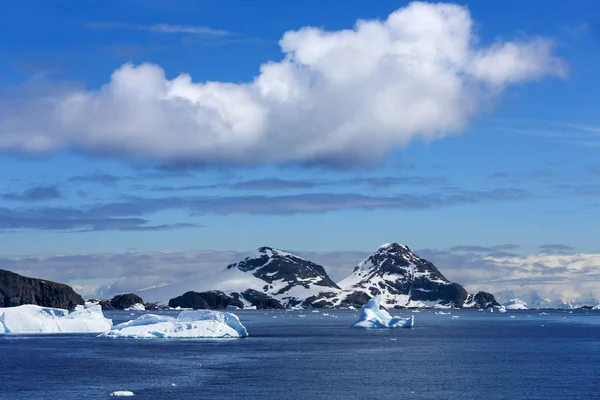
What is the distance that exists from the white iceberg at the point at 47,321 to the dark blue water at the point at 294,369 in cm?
1614

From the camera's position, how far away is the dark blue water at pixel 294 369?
64.3m

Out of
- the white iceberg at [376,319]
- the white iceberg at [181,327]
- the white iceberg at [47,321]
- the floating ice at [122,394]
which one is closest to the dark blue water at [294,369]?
the floating ice at [122,394]

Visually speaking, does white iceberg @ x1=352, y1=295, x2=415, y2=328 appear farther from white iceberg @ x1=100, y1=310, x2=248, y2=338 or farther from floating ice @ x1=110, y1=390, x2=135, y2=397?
floating ice @ x1=110, y1=390, x2=135, y2=397

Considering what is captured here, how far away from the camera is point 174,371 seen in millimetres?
78062

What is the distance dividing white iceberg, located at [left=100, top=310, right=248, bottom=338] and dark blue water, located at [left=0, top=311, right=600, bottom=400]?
9.21ft

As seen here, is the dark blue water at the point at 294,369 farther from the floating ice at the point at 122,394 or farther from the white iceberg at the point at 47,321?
the white iceberg at the point at 47,321

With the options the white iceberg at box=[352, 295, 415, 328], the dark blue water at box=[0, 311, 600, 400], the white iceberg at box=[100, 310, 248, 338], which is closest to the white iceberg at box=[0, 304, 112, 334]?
the dark blue water at box=[0, 311, 600, 400]

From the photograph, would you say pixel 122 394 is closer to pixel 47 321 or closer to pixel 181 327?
pixel 181 327

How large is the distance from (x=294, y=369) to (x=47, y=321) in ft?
247

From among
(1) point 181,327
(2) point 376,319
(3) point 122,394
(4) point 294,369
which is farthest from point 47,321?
(3) point 122,394

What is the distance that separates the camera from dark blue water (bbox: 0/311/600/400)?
64312 millimetres

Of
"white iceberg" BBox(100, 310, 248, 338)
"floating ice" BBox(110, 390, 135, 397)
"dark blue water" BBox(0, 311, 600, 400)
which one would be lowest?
"floating ice" BBox(110, 390, 135, 397)

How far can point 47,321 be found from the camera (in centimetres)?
14338

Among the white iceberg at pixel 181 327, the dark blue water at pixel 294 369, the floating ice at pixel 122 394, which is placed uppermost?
the white iceberg at pixel 181 327
